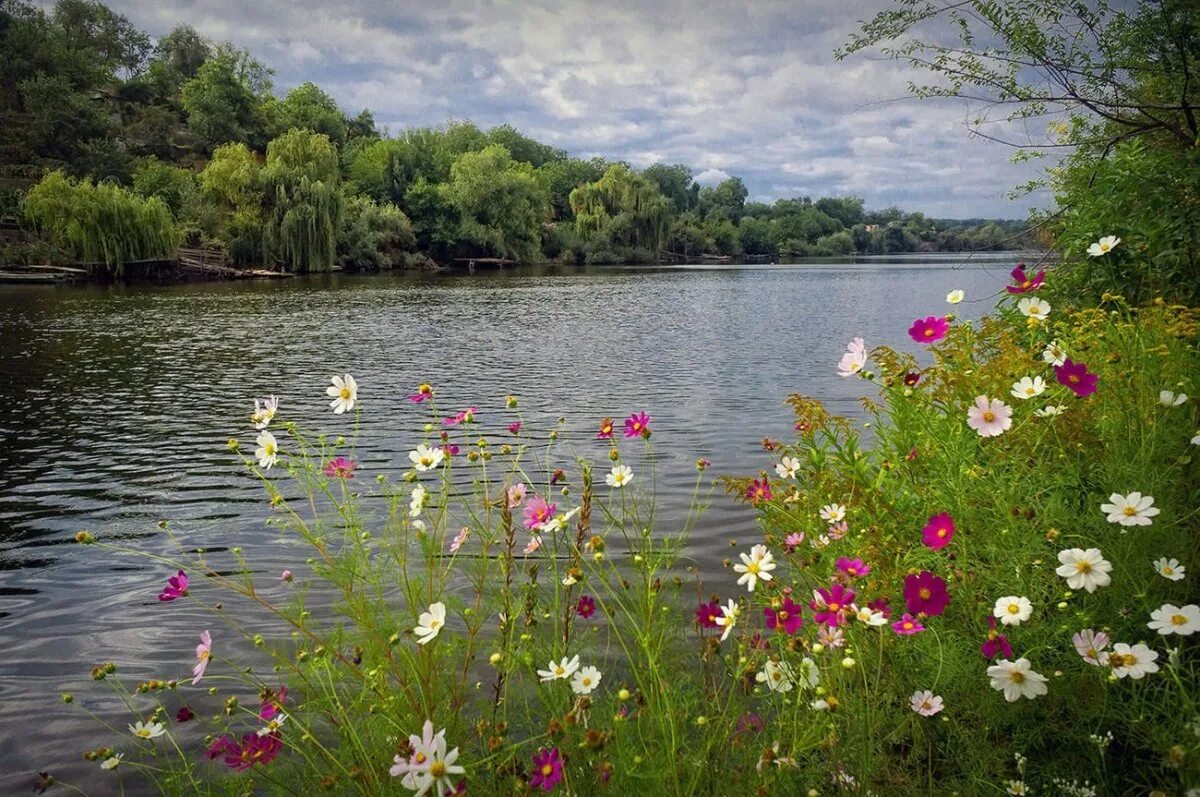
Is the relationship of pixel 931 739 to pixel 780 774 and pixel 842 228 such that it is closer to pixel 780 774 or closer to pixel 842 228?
pixel 780 774

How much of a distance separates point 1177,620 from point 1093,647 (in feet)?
0.79

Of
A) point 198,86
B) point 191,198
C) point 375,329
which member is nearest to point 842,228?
point 198,86

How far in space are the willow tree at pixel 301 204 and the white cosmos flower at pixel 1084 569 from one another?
2127 inches

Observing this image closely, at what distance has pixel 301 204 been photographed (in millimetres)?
51000

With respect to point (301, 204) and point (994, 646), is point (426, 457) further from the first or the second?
point (301, 204)

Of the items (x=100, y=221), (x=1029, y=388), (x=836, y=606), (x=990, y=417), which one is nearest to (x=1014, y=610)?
(x=836, y=606)

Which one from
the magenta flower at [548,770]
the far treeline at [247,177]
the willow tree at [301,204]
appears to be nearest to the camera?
the magenta flower at [548,770]

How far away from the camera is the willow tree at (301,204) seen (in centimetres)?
5106

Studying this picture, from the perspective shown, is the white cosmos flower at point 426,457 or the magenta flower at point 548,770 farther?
the white cosmos flower at point 426,457

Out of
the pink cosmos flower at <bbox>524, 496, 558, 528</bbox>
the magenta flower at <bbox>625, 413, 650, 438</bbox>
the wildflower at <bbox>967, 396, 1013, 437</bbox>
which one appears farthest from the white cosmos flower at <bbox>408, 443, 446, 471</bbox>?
the wildflower at <bbox>967, 396, 1013, 437</bbox>

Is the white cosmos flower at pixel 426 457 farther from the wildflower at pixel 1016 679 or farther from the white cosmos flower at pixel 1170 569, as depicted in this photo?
the white cosmos flower at pixel 1170 569

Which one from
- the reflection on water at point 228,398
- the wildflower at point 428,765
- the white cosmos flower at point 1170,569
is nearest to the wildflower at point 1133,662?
the white cosmos flower at point 1170,569

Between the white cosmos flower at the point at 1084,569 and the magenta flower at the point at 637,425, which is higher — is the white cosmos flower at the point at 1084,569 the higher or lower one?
the lower one

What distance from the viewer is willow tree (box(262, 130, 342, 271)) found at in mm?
51062
